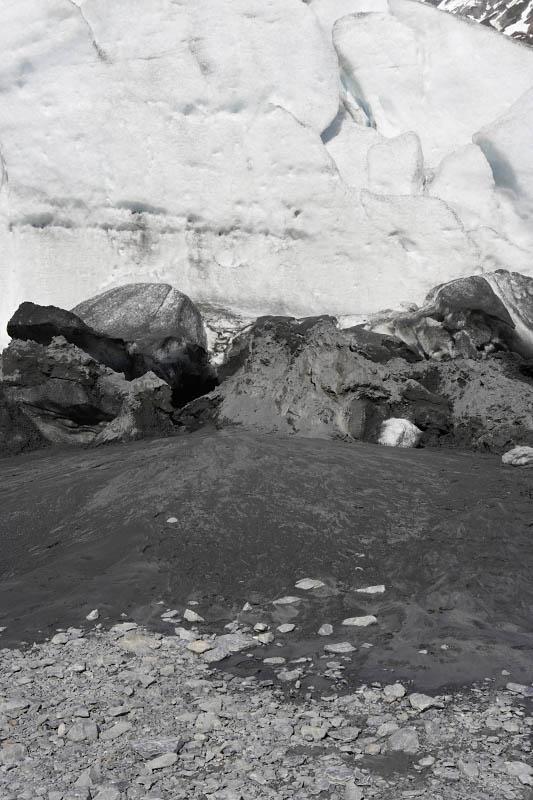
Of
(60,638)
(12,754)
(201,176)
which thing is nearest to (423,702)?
(12,754)

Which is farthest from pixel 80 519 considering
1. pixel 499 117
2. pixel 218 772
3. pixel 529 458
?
pixel 499 117

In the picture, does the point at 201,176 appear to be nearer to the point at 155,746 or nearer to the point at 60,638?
the point at 60,638

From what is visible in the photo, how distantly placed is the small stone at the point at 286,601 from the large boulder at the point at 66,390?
456 cm

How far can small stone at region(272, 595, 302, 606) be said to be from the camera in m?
3.89

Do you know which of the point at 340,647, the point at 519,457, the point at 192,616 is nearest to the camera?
the point at 340,647

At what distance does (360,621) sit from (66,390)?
18.8ft

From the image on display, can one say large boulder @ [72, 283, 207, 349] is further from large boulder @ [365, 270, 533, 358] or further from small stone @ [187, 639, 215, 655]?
small stone @ [187, 639, 215, 655]

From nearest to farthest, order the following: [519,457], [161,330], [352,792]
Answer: [352,792] → [519,457] → [161,330]

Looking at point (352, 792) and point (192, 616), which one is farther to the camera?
point (192, 616)

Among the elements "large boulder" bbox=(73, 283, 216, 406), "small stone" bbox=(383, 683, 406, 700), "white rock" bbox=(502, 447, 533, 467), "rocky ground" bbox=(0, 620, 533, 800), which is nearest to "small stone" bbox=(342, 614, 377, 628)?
"rocky ground" bbox=(0, 620, 533, 800)

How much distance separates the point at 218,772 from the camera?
7.91ft

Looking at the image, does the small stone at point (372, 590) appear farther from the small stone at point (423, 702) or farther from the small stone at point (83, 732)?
the small stone at point (83, 732)

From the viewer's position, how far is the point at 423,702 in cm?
280

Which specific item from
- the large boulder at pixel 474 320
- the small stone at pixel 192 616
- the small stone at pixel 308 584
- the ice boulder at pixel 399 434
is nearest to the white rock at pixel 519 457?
the ice boulder at pixel 399 434
